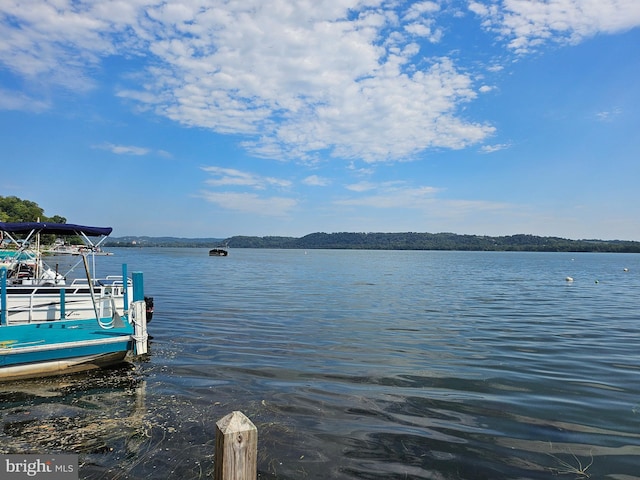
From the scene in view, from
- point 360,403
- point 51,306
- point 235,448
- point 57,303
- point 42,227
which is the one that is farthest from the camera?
point 57,303

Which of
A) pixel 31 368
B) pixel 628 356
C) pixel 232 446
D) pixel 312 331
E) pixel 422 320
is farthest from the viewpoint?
pixel 422 320

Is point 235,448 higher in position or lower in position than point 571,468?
higher

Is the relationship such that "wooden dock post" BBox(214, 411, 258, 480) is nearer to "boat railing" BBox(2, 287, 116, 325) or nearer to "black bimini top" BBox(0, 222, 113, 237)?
"boat railing" BBox(2, 287, 116, 325)

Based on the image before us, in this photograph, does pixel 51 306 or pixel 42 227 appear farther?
pixel 51 306

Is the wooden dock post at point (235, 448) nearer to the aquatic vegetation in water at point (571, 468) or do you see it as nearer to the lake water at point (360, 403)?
the lake water at point (360, 403)

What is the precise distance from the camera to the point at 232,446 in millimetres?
3441

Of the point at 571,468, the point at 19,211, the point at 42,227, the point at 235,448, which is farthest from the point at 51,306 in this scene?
the point at 19,211

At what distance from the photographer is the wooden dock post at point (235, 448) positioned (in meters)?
3.44

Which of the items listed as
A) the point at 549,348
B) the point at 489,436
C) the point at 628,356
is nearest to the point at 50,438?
the point at 489,436

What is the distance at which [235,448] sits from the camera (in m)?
3.46

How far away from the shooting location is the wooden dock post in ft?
11.3

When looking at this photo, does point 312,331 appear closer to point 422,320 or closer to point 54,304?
point 422,320

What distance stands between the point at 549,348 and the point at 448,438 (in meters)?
9.11

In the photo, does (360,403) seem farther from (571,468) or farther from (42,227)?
(42,227)
